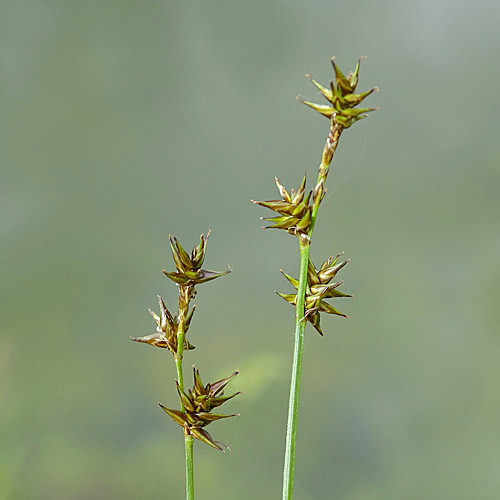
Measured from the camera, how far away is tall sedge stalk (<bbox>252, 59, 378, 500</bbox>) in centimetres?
46

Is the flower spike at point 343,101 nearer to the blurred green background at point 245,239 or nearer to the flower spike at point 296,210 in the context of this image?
the flower spike at point 296,210

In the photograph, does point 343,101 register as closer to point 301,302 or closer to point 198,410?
point 301,302

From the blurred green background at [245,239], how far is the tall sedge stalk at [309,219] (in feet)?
3.18

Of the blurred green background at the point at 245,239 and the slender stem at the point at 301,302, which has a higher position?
the blurred green background at the point at 245,239

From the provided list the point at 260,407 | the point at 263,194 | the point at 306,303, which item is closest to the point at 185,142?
the point at 263,194

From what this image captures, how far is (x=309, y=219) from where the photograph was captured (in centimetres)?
49

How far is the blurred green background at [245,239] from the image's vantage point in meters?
1.45

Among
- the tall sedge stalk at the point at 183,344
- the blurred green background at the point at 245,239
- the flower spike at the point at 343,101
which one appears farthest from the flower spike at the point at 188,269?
the blurred green background at the point at 245,239

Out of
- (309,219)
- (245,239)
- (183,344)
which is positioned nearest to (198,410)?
(183,344)

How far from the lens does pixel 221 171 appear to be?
158cm

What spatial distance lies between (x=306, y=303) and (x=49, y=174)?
117cm

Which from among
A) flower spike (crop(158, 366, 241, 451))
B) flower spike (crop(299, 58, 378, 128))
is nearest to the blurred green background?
flower spike (crop(158, 366, 241, 451))

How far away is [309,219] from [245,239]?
1.08 metres

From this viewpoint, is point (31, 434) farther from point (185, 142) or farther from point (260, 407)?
point (185, 142)
